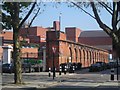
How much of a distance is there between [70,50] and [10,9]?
4273 cm

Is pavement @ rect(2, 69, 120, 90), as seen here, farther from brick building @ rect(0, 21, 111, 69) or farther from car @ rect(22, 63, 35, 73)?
car @ rect(22, 63, 35, 73)

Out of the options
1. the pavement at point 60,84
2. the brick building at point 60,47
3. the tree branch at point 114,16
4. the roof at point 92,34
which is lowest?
the pavement at point 60,84

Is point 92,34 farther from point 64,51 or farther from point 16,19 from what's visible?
point 16,19

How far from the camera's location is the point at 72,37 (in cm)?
14138

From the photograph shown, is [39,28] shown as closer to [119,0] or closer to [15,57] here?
[15,57]

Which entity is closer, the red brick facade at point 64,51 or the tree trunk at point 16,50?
the tree trunk at point 16,50

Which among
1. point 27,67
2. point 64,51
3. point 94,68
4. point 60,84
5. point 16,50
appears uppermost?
point 64,51

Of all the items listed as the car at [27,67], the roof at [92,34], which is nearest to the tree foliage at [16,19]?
the car at [27,67]

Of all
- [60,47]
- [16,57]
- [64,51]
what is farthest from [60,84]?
[64,51]

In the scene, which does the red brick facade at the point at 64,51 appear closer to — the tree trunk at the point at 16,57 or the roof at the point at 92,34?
the tree trunk at the point at 16,57

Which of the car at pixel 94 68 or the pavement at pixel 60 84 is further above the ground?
the car at pixel 94 68

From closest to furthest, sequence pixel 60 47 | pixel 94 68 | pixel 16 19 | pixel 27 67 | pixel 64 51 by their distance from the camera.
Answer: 1. pixel 16 19
2. pixel 27 67
3. pixel 60 47
4. pixel 94 68
5. pixel 64 51

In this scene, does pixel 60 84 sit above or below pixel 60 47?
below

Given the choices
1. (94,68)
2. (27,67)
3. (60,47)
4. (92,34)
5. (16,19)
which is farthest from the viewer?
(92,34)
